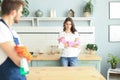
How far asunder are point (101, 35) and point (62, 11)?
900mm

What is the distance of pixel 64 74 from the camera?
2348 mm

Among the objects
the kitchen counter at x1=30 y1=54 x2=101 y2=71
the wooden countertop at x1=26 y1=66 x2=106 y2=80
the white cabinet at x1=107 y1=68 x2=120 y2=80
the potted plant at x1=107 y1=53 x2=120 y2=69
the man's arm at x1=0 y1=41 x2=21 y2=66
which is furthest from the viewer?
the potted plant at x1=107 y1=53 x2=120 y2=69

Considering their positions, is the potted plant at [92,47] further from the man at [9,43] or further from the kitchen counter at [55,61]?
the man at [9,43]

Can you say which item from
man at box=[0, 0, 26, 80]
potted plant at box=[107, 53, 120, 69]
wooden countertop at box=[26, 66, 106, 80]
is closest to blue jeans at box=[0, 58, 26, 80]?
man at box=[0, 0, 26, 80]

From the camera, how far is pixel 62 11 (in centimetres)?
496

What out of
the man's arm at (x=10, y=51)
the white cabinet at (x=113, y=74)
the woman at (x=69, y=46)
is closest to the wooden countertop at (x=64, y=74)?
the man's arm at (x=10, y=51)

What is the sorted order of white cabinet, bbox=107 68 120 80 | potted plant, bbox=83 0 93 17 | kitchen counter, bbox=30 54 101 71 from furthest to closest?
potted plant, bbox=83 0 93 17 < white cabinet, bbox=107 68 120 80 < kitchen counter, bbox=30 54 101 71

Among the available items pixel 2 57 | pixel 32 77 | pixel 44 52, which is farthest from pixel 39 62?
pixel 2 57

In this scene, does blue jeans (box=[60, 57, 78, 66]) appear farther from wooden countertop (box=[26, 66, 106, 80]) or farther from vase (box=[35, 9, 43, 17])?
wooden countertop (box=[26, 66, 106, 80])

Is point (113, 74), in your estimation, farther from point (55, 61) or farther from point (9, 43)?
point (9, 43)

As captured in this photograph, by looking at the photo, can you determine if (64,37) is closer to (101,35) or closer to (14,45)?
(101,35)

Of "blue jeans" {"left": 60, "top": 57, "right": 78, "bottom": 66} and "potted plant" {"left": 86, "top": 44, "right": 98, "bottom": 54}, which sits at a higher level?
"potted plant" {"left": 86, "top": 44, "right": 98, "bottom": 54}

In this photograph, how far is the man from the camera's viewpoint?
5.23ft

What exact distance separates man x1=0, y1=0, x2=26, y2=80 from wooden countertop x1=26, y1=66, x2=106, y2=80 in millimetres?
533
